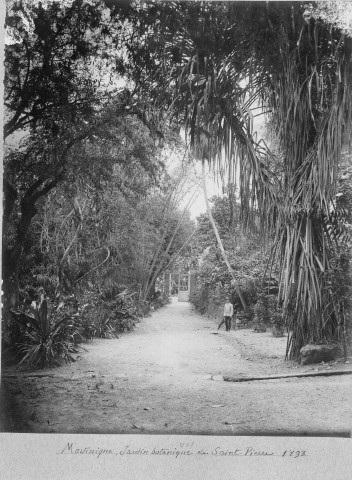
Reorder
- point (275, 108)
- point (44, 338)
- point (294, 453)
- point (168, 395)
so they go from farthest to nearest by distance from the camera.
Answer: point (275, 108) → point (44, 338) → point (168, 395) → point (294, 453)

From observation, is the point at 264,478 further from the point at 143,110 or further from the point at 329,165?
the point at 143,110

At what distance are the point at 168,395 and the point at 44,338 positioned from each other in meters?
0.93

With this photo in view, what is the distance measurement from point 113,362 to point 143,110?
69.3 inches

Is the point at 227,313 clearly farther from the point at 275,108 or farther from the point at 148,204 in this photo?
the point at 275,108

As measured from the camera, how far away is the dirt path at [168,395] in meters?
2.41

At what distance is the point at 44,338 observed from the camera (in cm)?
269

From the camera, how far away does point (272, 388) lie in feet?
8.30

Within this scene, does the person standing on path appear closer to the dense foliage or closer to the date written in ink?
the dense foliage

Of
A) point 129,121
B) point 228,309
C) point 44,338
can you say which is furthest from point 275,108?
point 44,338

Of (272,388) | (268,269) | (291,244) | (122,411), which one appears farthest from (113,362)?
(291,244)

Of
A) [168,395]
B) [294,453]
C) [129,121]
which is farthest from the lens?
[129,121]

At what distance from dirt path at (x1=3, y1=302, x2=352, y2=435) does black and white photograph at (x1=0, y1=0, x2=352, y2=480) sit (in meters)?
0.01

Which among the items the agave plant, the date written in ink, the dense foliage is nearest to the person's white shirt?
the dense foliage

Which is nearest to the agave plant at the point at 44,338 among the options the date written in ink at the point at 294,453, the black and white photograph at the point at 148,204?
the black and white photograph at the point at 148,204
